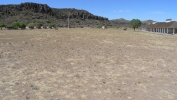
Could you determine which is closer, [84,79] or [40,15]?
[84,79]

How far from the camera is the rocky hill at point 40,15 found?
10228 cm

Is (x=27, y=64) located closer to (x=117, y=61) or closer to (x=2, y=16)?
(x=117, y=61)

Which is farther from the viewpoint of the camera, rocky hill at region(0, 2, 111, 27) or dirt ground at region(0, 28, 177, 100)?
rocky hill at region(0, 2, 111, 27)

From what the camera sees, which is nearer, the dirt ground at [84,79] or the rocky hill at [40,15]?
the dirt ground at [84,79]

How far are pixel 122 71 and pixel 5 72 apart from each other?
5.15 metres

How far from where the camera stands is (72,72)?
9.11 meters

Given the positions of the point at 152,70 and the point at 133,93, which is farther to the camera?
the point at 152,70

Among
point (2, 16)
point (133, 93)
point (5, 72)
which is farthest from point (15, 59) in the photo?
point (2, 16)

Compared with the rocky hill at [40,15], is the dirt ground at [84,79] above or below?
below

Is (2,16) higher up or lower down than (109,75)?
higher up

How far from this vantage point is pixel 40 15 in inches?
4835

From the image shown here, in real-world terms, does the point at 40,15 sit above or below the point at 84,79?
above

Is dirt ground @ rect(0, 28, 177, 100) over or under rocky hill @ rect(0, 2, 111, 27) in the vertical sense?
under

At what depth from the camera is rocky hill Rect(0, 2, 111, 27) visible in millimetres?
102275
